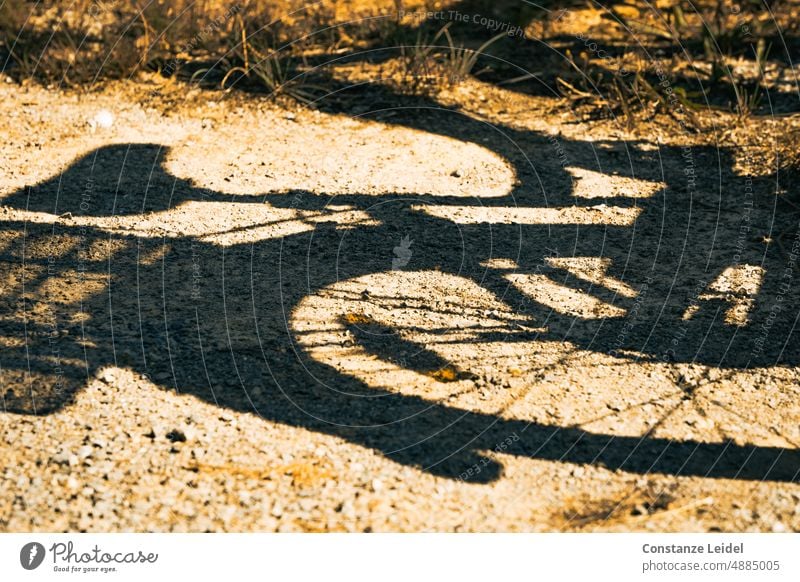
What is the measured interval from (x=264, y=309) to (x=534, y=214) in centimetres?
200

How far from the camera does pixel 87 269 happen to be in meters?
5.39

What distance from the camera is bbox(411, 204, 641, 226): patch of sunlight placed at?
6.13m

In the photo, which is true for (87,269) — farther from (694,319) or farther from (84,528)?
(694,319)

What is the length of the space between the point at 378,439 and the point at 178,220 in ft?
7.88

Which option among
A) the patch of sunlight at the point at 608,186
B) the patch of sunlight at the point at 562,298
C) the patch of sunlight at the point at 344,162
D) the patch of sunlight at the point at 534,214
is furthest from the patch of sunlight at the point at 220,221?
the patch of sunlight at the point at 608,186

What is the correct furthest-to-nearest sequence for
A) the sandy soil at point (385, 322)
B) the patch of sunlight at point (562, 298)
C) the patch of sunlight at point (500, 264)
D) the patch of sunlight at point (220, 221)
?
the patch of sunlight at point (220, 221)
the patch of sunlight at point (500, 264)
the patch of sunlight at point (562, 298)
the sandy soil at point (385, 322)

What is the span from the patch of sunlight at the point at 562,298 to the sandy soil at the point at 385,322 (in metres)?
0.02

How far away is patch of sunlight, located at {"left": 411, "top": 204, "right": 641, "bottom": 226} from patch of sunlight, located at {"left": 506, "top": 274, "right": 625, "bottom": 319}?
700 mm

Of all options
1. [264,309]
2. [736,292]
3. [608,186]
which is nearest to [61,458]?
[264,309]

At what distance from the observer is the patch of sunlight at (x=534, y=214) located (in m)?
6.13

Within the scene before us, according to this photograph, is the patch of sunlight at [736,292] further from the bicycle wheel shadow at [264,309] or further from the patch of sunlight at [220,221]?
the patch of sunlight at [220,221]

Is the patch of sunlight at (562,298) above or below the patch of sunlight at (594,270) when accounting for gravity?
below

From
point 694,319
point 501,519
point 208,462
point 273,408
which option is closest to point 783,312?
point 694,319

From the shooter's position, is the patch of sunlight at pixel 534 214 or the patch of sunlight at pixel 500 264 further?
the patch of sunlight at pixel 534 214
